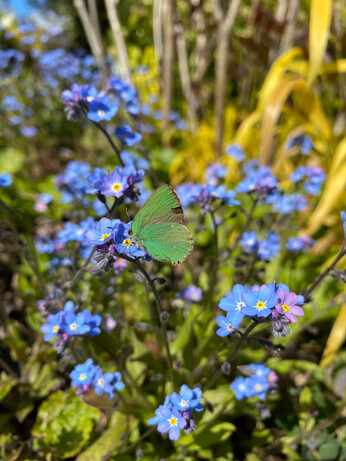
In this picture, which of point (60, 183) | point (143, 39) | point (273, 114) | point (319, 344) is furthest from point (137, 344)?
point (143, 39)

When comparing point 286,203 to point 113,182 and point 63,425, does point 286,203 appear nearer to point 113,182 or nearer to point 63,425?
point 113,182

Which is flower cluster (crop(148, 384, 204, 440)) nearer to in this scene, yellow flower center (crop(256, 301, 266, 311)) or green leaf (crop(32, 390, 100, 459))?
yellow flower center (crop(256, 301, 266, 311))

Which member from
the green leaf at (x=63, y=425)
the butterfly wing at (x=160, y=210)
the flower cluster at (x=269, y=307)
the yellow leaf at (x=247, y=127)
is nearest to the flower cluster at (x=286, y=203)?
the yellow leaf at (x=247, y=127)

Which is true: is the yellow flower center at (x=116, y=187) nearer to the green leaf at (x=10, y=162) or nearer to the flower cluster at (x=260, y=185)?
the flower cluster at (x=260, y=185)

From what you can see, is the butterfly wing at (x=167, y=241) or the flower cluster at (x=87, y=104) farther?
the flower cluster at (x=87, y=104)

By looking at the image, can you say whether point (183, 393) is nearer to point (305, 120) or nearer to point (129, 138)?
point (129, 138)

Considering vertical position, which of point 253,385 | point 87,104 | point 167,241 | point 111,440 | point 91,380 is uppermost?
point 87,104

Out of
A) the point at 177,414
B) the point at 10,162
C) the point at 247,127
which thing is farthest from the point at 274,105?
the point at 10,162
